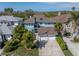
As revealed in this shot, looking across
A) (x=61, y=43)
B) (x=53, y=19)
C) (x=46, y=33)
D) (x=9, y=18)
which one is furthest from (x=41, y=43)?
(x=9, y=18)

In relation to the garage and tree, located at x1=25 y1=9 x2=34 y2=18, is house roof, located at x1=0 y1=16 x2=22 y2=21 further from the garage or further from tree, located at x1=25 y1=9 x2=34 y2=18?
the garage

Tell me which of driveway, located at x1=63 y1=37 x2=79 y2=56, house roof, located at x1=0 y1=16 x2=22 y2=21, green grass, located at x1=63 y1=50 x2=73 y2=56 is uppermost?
house roof, located at x1=0 y1=16 x2=22 y2=21

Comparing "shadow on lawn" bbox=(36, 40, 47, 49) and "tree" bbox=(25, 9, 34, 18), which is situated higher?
"tree" bbox=(25, 9, 34, 18)

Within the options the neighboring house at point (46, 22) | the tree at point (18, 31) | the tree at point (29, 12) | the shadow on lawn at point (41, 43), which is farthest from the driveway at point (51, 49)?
the tree at point (29, 12)

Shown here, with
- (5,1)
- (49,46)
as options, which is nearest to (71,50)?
(49,46)

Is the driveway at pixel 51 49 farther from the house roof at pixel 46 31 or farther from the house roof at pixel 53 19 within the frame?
the house roof at pixel 53 19

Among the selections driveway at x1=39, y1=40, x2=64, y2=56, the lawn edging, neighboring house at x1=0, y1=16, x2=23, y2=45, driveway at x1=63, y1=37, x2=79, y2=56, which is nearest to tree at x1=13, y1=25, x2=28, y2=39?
neighboring house at x1=0, y1=16, x2=23, y2=45
